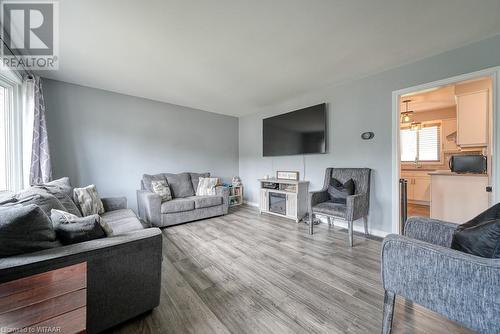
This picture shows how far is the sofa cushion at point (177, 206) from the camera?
3.22m

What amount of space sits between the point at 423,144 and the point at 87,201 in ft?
24.5

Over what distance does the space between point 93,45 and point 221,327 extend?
3.00 meters

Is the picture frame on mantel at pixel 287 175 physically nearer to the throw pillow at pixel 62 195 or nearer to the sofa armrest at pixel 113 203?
the sofa armrest at pixel 113 203

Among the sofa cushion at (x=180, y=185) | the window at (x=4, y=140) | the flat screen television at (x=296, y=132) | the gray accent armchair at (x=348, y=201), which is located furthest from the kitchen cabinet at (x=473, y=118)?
the window at (x=4, y=140)

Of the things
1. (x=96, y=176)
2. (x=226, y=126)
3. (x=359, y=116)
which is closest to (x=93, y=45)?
(x=96, y=176)

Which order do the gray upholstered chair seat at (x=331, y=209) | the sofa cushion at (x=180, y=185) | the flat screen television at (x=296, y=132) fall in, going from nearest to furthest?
the gray upholstered chair seat at (x=331, y=209) → the flat screen television at (x=296, y=132) → the sofa cushion at (x=180, y=185)

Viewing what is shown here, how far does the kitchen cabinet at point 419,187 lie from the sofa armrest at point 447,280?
5.35m

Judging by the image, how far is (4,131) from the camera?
7.54ft

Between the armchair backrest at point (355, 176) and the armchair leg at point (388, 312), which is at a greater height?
the armchair backrest at point (355, 176)

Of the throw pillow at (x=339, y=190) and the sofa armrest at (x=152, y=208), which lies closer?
the throw pillow at (x=339, y=190)

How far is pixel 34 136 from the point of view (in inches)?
97.9

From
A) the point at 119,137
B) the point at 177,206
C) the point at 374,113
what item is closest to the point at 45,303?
the point at 177,206

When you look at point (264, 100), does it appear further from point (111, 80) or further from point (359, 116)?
point (111, 80)

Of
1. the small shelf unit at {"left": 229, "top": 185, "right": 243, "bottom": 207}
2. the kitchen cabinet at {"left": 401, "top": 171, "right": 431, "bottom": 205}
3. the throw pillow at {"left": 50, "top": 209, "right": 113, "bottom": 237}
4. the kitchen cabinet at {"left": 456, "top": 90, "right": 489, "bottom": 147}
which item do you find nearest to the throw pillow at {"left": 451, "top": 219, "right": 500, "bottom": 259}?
the throw pillow at {"left": 50, "top": 209, "right": 113, "bottom": 237}
